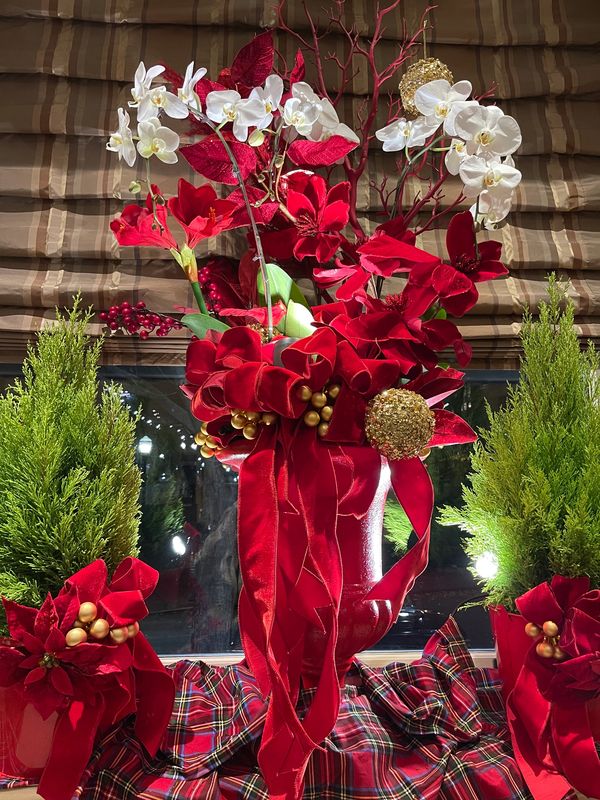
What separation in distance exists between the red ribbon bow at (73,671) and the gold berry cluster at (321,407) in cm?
30

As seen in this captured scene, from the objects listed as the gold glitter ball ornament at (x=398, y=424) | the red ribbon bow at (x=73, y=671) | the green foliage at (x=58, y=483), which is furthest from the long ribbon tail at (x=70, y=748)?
the gold glitter ball ornament at (x=398, y=424)

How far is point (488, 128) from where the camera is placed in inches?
38.4

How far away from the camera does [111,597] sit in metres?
0.86

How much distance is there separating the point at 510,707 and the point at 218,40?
4.63 ft

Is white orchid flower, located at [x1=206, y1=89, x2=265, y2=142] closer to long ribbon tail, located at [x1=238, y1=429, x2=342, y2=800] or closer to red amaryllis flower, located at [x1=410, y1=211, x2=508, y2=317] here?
red amaryllis flower, located at [x1=410, y1=211, x2=508, y2=317]

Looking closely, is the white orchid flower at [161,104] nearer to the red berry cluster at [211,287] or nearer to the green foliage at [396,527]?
the red berry cluster at [211,287]

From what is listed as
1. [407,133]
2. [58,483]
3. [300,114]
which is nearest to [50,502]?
[58,483]

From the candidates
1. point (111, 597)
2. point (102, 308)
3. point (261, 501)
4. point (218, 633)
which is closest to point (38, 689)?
point (111, 597)

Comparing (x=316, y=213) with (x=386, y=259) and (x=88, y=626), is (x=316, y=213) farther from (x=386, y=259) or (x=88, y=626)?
(x=88, y=626)

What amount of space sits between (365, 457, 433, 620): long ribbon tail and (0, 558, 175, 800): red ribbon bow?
30 centimetres

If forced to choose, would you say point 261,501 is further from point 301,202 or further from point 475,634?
point 475,634

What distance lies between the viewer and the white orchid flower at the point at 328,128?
1.05 meters

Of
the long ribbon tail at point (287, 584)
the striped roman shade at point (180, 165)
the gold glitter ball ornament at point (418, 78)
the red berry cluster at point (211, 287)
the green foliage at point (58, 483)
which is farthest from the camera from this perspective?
the striped roman shade at point (180, 165)

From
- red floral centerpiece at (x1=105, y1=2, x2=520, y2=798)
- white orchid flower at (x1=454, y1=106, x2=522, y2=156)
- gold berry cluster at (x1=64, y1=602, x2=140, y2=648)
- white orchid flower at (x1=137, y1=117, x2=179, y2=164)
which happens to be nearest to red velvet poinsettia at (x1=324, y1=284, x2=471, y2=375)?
red floral centerpiece at (x1=105, y1=2, x2=520, y2=798)
